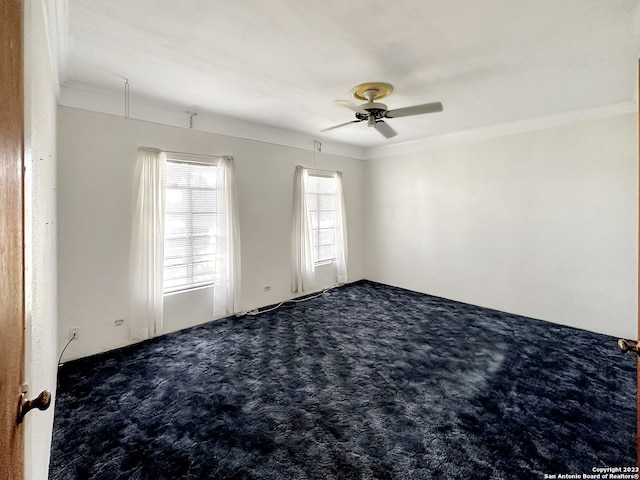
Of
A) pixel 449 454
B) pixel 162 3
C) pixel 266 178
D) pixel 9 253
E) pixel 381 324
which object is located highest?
pixel 162 3

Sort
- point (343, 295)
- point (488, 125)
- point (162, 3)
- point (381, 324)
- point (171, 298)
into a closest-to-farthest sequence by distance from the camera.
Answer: point (162, 3) < point (171, 298) < point (381, 324) < point (488, 125) < point (343, 295)

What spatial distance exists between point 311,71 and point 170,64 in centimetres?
126

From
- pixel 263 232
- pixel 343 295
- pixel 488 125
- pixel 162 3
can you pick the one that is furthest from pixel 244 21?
pixel 343 295

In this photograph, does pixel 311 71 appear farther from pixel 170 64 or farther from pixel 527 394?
pixel 527 394

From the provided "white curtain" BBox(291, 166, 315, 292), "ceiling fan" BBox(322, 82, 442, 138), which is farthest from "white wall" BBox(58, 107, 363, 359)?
"ceiling fan" BBox(322, 82, 442, 138)

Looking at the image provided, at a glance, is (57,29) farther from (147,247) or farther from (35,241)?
(147,247)

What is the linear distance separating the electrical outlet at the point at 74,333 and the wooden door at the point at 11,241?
9.42 ft

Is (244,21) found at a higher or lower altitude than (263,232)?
higher

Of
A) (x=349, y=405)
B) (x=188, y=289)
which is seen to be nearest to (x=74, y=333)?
(x=188, y=289)

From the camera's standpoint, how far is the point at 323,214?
18.7ft

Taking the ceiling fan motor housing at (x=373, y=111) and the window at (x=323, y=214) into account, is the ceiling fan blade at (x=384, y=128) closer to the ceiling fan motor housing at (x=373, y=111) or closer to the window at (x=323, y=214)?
the ceiling fan motor housing at (x=373, y=111)

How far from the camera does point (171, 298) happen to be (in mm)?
3717

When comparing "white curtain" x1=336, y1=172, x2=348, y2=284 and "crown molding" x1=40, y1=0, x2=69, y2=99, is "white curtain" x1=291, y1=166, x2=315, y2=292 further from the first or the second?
"crown molding" x1=40, y1=0, x2=69, y2=99

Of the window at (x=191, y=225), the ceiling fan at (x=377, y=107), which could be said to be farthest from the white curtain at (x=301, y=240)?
the ceiling fan at (x=377, y=107)
